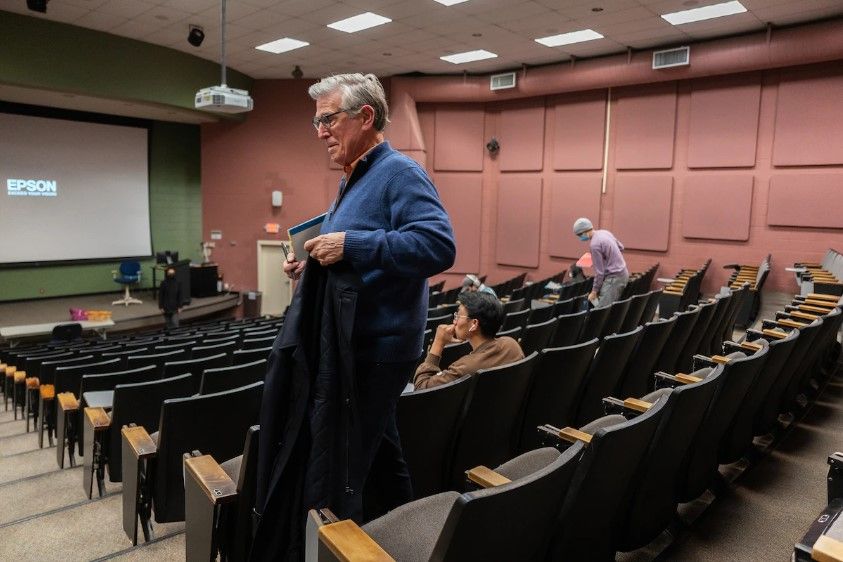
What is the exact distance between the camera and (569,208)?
32.2ft

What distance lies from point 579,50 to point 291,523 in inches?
345

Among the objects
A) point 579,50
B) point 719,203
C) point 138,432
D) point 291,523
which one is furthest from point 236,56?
point 291,523

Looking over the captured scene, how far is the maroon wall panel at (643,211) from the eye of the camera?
8.91 metres

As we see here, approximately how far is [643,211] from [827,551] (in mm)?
8605

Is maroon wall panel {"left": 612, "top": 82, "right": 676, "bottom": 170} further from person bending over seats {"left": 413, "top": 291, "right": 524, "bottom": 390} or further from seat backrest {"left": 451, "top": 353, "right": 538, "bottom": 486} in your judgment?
seat backrest {"left": 451, "top": 353, "right": 538, "bottom": 486}

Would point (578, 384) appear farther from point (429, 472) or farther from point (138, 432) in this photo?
point (138, 432)

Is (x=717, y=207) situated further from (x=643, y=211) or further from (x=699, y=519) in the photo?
(x=699, y=519)

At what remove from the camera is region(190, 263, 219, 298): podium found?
37.5ft

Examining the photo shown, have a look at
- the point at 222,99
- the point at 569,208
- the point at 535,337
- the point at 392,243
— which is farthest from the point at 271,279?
the point at 392,243

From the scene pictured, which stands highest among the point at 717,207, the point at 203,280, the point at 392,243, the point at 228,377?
the point at 717,207

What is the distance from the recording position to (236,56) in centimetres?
983

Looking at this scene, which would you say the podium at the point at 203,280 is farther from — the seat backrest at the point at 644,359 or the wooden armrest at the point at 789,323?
the wooden armrest at the point at 789,323

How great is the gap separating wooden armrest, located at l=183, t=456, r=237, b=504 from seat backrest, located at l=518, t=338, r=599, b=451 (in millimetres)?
1307

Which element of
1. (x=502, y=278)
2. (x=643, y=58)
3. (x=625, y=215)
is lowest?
(x=502, y=278)
